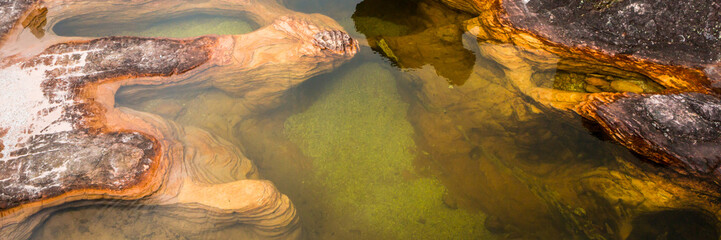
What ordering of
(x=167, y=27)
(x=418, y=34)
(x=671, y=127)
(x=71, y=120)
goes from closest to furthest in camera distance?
(x=671, y=127), (x=71, y=120), (x=418, y=34), (x=167, y=27)

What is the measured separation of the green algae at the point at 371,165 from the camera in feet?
7.70

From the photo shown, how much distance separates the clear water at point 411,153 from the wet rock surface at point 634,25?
568 millimetres

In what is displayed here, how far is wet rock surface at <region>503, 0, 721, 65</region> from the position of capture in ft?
7.70

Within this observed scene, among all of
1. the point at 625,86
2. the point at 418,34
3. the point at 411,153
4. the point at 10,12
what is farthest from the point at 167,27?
the point at 625,86

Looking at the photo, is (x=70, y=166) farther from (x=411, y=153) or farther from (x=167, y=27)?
(x=411, y=153)

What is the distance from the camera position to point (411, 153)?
8.68 feet

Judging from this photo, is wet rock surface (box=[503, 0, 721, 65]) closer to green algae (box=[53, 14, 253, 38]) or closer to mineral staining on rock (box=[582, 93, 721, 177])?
mineral staining on rock (box=[582, 93, 721, 177])

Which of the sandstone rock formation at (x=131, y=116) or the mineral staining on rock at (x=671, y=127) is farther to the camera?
the sandstone rock formation at (x=131, y=116)

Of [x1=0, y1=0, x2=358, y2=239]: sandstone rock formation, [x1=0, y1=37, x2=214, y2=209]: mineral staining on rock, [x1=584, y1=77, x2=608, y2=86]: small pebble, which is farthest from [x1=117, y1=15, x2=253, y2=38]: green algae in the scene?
[x1=584, y1=77, x2=608, y2=86]: small pebble

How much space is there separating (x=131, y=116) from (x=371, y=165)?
6.39 ft

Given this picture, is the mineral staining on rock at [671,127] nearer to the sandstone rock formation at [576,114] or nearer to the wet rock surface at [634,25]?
the sandstone rock formation at [576,114]

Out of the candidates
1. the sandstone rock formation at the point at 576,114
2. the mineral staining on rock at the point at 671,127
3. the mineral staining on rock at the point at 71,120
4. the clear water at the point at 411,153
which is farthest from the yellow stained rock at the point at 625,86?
the mineral staining on rock at the point at 71,120

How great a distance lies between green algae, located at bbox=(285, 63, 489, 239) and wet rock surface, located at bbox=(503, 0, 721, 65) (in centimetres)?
138

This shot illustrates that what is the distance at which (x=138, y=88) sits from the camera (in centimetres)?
276
